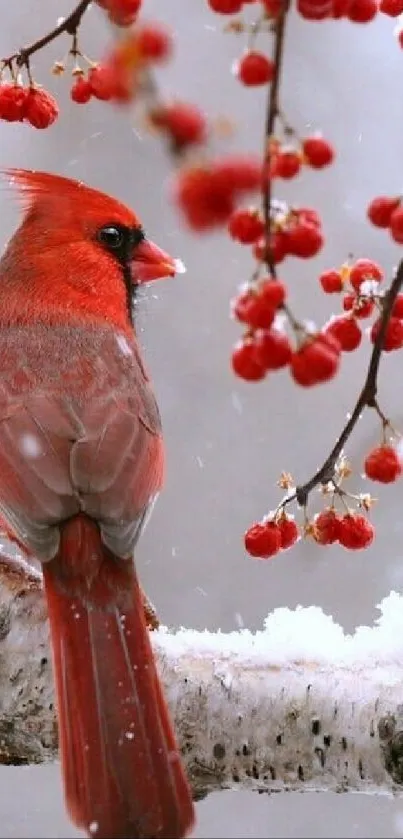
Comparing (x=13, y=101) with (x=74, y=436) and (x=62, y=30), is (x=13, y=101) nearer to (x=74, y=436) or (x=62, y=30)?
(x=62, y=30)

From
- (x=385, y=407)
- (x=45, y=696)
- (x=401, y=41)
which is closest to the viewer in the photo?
(x=401, y=41)

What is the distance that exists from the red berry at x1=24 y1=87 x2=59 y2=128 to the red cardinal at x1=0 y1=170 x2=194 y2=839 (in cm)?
55

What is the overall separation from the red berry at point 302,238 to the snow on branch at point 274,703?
0.80 meters

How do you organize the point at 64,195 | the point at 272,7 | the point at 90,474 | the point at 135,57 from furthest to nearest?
1. the point at 64,195
2. the point at 90,474
3. the point at 272,7
4. the point at 135,57

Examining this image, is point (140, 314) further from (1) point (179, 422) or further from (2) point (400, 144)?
(2) point (400, 144)

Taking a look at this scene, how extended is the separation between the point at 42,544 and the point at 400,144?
3396mm

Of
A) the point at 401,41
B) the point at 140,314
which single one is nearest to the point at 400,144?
the point at 140,314

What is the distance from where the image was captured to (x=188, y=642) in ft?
6.06

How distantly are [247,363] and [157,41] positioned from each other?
0.41 meters

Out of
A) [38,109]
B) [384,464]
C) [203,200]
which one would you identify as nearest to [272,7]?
[203,200]

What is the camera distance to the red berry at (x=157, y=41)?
71 cm

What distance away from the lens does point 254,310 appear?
3.37 ft

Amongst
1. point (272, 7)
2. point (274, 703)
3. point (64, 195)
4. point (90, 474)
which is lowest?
point (274, 703)

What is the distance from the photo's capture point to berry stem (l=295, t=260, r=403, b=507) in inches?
42.1
